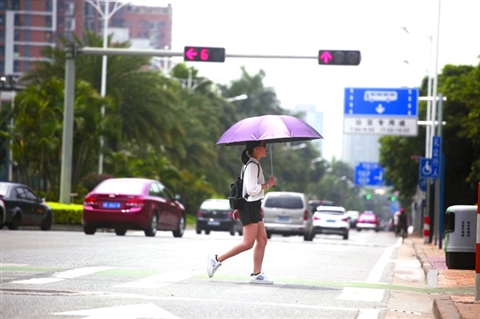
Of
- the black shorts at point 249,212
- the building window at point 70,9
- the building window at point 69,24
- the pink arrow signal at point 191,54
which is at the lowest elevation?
the black shorts at point 249,212

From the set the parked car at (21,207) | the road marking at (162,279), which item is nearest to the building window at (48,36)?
the parked car at (21,207)

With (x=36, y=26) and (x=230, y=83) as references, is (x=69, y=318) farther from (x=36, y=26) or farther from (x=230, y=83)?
(x=36, y=26)

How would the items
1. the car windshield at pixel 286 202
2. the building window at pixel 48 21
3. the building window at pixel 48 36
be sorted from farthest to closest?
the building window at pixel 48 36, the building window at pixel 48 21, the car windshield at pixel 286 202

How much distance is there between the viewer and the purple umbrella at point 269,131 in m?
13.5

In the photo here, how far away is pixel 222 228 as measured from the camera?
43969 millimetres

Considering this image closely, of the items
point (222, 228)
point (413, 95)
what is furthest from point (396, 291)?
point (413, 95)

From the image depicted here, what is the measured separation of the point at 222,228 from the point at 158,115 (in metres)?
9.44

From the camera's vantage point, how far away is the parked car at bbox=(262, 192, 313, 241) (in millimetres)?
37938

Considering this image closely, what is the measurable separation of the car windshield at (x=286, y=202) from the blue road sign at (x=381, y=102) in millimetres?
12217

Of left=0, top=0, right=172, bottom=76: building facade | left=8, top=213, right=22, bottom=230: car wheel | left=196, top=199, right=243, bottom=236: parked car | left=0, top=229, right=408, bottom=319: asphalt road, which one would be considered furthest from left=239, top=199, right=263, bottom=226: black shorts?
left=0, top=0, right=172, bottom=76: building facade

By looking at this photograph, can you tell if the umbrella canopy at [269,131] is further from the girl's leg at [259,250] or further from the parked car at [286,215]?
the parked car at [286,215]

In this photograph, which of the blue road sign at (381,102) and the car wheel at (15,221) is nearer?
the car wheel at (15,221)

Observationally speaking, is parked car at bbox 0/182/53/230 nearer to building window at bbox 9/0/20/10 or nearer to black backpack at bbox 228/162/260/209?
black backpack at bbox 228/162/260/209

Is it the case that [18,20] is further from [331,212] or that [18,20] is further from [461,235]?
[461,235]
